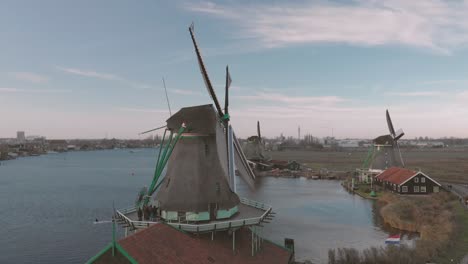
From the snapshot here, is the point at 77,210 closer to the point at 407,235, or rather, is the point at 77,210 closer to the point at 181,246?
the point at 181,246

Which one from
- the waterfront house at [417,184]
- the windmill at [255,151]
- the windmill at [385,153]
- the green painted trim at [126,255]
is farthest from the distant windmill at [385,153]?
the green painted trim at [126,255]

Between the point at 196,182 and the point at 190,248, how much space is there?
3.85m

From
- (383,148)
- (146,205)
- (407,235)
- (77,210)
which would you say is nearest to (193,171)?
(146,205)

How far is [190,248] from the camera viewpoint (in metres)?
17.0

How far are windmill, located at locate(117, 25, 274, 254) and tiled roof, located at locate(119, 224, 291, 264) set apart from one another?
717 millimetres

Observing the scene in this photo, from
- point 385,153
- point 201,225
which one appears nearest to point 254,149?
point 385,153

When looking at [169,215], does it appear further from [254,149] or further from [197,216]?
[254,149]

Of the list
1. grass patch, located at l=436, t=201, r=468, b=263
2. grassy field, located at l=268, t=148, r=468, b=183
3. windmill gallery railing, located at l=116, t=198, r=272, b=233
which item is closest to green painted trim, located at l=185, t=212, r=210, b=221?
windmill gallery railing, located at l=116, t=198, r=272, b=233

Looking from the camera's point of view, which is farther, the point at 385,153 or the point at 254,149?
the point at 254,149

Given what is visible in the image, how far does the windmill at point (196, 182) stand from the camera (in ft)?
63.5

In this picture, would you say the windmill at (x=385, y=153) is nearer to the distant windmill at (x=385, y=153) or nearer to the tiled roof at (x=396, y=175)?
the distant windmill at (x=385, y=153)

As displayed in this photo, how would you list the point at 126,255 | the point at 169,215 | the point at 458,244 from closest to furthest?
1. the point at 126,255
2. the point at 169,215
3. the point at 458,244

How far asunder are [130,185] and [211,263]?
166 feet

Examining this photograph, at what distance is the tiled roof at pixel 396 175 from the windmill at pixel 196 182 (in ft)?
107
